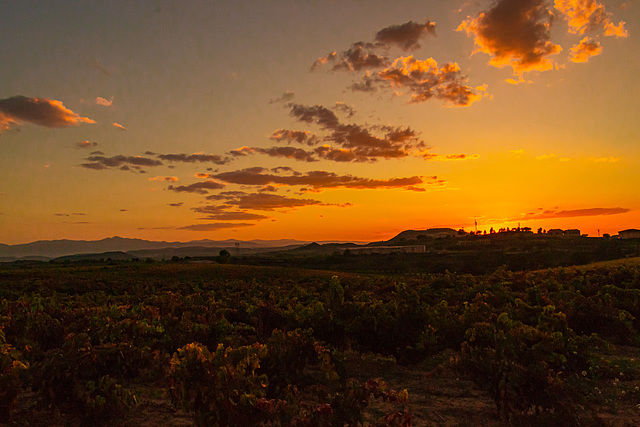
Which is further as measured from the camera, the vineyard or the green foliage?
the green foliage

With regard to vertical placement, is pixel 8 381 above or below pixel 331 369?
above

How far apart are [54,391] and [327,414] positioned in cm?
412

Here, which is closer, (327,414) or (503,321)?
(327,414)

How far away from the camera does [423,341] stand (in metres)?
9.15

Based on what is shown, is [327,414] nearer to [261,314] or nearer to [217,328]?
[217,328]

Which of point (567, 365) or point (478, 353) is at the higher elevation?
point (478, 353)

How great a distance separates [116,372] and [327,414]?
12.7 feet

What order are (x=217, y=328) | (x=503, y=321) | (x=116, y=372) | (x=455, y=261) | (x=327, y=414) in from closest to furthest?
(x=327, y=414) < (x=116, y=372) < (x=503, y=321) < (x=217, y=328) < (x=455, y=261)

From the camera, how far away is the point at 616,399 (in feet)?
24.8

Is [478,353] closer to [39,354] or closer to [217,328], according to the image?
[217,328]

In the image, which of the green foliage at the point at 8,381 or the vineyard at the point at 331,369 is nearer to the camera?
→ the vineyard at the point at 331,369

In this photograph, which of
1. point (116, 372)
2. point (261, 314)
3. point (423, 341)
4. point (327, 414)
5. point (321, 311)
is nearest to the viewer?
point (327, 414)

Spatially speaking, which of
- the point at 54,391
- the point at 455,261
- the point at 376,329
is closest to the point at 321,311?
the point at 376,329

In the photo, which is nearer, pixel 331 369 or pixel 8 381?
pixel 8 381
